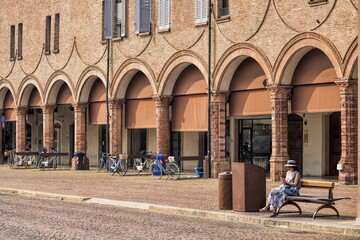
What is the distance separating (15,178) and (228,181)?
57.2ft

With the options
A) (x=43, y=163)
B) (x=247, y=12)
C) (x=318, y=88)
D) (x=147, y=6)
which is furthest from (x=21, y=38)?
(x=318, y=88)

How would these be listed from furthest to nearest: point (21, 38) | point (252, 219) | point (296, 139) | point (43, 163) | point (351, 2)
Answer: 1. point (21, 38)
2. point (43, 163)
3. point (296, 139)
4. point (351, 2)
5. point (252, 219)

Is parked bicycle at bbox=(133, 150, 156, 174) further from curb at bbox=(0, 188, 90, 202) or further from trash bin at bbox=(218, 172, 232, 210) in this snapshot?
trash bin at bbox=(218, 172, 232, 210)


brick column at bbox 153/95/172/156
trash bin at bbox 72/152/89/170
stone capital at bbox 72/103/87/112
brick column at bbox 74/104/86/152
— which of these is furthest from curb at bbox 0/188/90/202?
stone capital at bbox 72/103/87/112

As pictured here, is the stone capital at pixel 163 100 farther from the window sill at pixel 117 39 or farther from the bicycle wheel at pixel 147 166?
the window sill at pixel 117 39

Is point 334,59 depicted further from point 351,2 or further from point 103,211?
point 103,211

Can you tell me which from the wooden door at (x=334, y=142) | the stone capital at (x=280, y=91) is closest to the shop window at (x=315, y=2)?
the stone capital at (x=280, y=91)

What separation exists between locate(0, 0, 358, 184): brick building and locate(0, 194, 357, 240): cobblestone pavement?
442 inches

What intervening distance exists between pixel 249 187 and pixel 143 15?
20.3 meters

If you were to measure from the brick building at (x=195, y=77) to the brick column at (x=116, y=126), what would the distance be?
0.19 feet

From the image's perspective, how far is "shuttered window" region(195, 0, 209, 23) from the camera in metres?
34.7

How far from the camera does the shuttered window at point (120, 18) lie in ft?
131

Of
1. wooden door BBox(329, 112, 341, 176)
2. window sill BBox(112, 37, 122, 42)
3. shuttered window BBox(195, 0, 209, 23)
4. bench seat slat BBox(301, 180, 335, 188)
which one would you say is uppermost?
shuttered window BBox(195, 0, 209, 23)

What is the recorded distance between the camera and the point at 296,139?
115 ft
